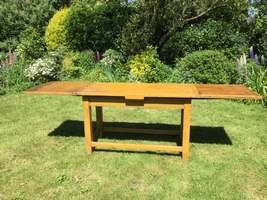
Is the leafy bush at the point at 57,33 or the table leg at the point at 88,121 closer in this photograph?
the table leg at the point at 88,121

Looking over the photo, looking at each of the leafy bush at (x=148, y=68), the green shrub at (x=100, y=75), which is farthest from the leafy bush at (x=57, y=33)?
the leafy bush at (x=148, y=68)

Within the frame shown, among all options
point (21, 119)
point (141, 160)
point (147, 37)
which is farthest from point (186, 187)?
point (147, 37)

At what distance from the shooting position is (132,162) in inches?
201

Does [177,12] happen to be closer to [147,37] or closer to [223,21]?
[147,37]

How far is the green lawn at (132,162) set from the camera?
4.34 metres

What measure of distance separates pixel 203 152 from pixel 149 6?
224 inches

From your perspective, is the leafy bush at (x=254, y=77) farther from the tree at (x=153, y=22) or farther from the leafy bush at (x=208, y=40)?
the tree at (x=153, y=22)

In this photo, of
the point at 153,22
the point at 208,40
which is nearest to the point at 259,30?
the point at 208,40

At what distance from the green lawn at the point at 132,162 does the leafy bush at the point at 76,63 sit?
3.45 m

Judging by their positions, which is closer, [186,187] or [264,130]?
[186,187]

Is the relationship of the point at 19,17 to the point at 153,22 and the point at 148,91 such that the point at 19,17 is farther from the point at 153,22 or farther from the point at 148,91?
the point at 148,91

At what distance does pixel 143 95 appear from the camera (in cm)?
484

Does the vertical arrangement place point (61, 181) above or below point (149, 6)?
below

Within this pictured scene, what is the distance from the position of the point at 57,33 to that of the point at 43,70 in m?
2.95
